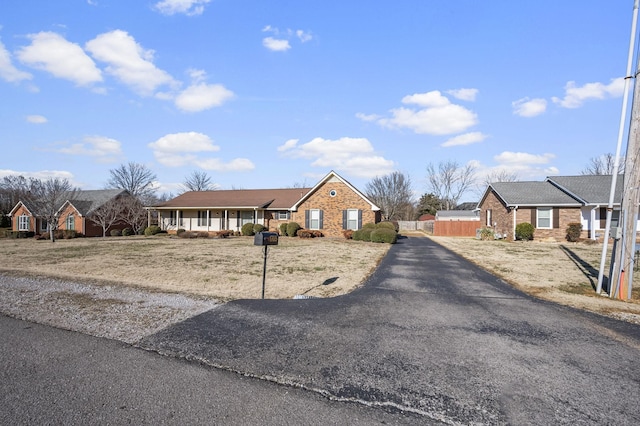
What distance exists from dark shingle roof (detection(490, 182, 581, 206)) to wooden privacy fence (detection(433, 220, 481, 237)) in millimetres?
6876

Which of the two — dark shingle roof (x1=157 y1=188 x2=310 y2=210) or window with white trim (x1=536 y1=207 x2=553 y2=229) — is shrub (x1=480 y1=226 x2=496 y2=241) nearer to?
window with white trim (x1=536 y1=207 x2=553 y2=229)

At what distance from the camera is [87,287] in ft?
25.6

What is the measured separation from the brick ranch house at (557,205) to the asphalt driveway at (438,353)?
20.2m

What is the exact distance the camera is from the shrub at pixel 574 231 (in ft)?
74.4

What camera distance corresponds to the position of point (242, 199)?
3228 centimetres

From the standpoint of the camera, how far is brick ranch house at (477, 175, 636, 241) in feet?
74.3

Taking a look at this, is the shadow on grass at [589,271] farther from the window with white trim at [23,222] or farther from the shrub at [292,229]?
the window with white trim at [23,222]

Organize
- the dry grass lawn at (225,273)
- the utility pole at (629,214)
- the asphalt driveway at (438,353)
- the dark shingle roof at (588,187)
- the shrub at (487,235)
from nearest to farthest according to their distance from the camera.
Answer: the asphalt driveway at (438,353) < the utility pole at (629,214) < the dry grass lawn at (225,273) < the dark shingle roof at (588,187) < the shrub at (487,235)

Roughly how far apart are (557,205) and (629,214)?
59.7ft

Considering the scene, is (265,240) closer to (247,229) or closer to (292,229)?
A: (292,229)

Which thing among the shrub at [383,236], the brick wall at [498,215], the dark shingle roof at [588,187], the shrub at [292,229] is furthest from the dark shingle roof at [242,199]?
the dark shingle roof at [588,187]

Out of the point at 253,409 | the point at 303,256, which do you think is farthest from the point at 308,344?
the point at 303,256

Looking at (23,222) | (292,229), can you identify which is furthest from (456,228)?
(23,222)

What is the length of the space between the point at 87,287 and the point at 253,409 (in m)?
6.73
